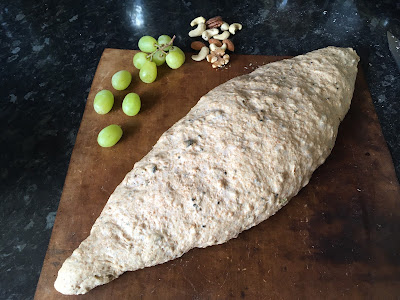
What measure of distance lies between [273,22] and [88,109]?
142 centimetres

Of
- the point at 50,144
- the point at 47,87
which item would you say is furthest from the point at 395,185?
the point at 47,87

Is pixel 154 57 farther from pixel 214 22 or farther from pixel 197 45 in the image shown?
pixel 214 22

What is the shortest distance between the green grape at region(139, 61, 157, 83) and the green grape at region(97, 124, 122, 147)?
0.36 meters

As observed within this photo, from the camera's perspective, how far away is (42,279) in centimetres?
135

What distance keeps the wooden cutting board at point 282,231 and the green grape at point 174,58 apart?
0.22m

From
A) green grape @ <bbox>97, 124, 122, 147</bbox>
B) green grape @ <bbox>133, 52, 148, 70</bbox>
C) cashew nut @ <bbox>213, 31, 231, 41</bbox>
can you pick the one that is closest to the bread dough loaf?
green grape @ <bbox>97, 124, 122, 147</bbox>

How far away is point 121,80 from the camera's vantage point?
1835mm

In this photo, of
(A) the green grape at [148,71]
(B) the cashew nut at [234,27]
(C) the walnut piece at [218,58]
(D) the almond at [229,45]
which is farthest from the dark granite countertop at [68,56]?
(A) the green grape at [148,71]

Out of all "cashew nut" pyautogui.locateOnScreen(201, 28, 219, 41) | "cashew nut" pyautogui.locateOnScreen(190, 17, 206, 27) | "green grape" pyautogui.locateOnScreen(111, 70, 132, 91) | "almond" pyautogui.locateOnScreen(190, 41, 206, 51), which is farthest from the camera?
"cashew nut" pyautogui.locateOnScreen(190, 17, 206, 27)

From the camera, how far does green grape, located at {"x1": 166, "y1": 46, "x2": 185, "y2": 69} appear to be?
6.22 ft

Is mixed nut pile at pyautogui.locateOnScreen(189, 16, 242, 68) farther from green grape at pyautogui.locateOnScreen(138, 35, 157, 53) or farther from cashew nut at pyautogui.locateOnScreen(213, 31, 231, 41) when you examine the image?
green grape at pyautogui.locateOnScreen(138, 35, 157, 53)

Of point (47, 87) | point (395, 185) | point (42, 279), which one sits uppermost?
point (47, 87)

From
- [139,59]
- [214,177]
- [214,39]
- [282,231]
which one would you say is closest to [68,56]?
[139,59]

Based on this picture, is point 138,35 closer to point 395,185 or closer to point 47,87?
point 47,87
